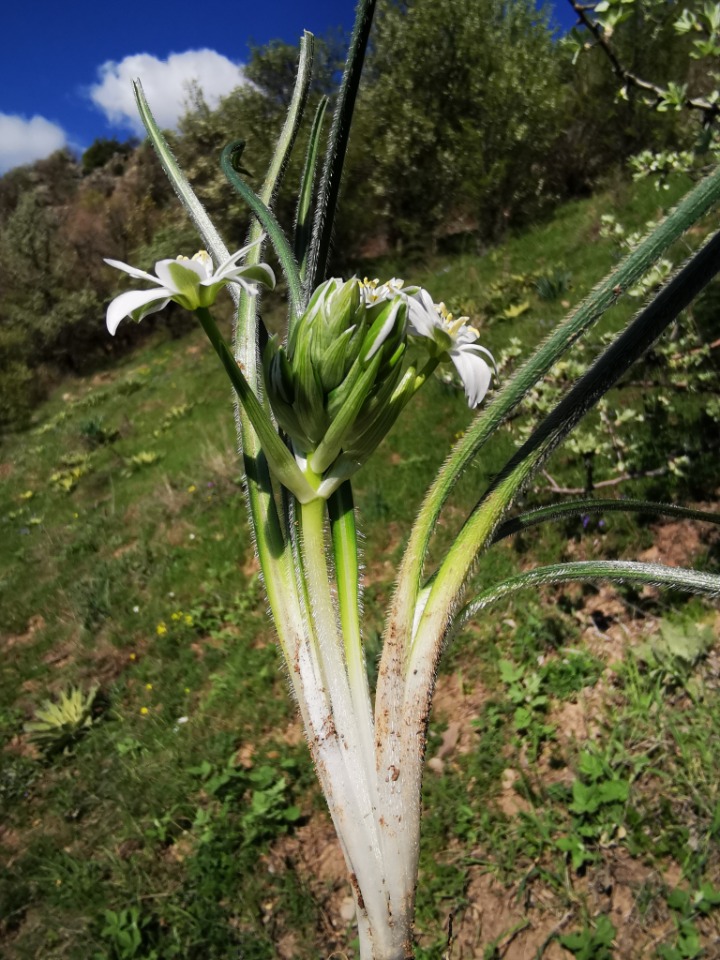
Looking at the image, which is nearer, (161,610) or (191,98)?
(161,610)

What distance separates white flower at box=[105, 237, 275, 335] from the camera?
53 cm


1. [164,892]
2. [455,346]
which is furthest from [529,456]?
[164,892]

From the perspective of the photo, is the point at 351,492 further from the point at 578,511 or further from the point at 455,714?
the point at 455,714

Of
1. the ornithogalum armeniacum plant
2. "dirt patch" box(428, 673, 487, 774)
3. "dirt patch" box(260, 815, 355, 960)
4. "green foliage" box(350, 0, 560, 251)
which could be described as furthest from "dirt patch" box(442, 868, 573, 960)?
"green foliage" box(350, 0, 560, 251)

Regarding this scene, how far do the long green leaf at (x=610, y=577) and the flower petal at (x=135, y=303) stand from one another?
388mm

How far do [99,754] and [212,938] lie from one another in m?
1.38

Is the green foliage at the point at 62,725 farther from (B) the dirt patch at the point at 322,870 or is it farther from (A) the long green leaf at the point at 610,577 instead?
(A) the long green leaf at the point at 610,577

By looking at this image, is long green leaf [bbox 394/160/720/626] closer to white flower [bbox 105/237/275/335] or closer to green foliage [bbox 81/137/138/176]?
white flower [bbox 105/237/275/335]

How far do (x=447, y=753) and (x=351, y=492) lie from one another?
2.07 meters

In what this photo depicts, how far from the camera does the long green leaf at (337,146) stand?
0.55m

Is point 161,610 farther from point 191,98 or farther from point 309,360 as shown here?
point 191,98

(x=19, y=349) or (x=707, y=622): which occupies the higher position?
(x=19, y=349)

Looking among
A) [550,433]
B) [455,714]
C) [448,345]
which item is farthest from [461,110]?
[550,433]

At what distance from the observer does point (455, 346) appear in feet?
2.14
